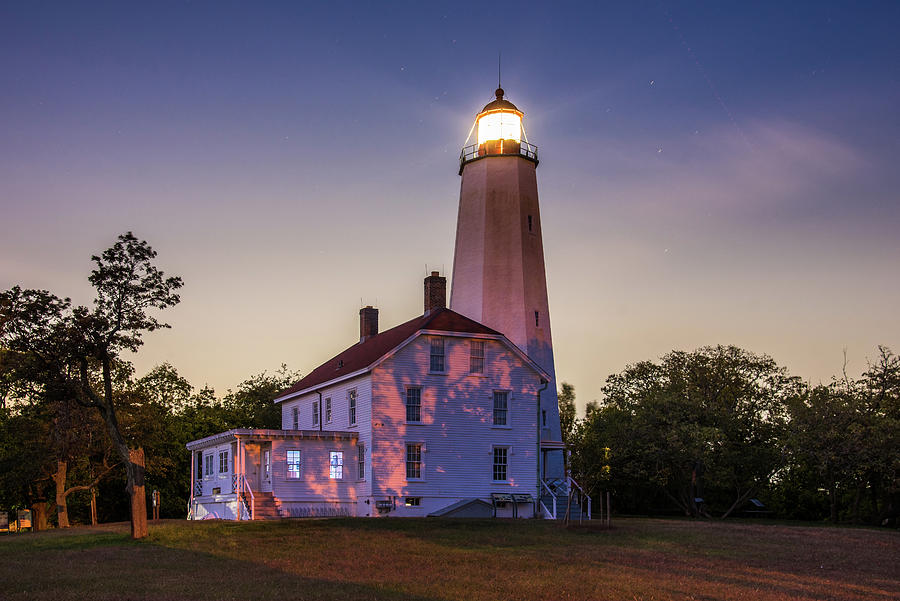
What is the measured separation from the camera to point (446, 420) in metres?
37.5

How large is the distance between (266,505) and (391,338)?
869 cm

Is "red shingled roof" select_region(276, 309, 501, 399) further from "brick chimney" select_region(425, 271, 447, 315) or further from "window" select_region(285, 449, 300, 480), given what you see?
"window" select_region(285, 449, 300, 480)

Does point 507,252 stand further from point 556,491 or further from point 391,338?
point 556,491

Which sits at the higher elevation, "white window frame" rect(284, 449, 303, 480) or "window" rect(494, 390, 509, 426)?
"window" rect(494, 390, 509, 426)

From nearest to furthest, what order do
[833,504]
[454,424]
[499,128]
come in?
1. [454,424]
2. [833,504]
3. [499,128]

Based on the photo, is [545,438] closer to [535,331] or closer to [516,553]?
[535,331]

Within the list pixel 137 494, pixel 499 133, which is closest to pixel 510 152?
pixel 499 133

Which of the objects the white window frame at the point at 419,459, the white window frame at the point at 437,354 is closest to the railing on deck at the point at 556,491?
the white window frame at the point at 419,459

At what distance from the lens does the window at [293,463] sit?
36375 mm

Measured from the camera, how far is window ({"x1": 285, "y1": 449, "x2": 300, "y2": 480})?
3638 centimetres

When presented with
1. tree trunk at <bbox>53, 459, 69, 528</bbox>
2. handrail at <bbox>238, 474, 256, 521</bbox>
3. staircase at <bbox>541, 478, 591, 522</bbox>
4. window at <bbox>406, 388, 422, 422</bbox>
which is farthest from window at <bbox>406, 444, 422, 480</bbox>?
tree trunk at <bbox>53, 459, 69, 528</bbox>

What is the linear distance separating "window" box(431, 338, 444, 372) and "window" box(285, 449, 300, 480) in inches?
245

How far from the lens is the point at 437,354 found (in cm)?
3778

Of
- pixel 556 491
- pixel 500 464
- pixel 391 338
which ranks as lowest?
pixel 556 491
